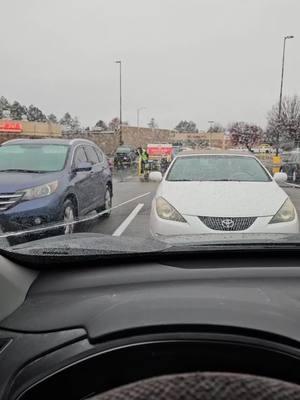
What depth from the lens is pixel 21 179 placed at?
203 inches

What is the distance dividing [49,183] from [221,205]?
2.04m

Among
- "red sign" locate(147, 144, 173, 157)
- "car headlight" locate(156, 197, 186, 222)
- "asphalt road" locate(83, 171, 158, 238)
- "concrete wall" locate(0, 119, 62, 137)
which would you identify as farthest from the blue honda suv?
"concrete wall" locate(0, 119, 62, 137)

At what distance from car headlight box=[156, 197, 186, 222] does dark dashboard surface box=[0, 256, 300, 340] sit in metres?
2.69

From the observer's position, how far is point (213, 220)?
4.65 m

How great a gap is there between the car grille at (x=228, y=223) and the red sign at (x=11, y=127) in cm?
5052

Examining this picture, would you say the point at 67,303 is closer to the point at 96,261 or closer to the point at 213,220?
the point at 96,261

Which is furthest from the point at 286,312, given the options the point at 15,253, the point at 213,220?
the point at 213,220

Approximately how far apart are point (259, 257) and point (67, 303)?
0.95m

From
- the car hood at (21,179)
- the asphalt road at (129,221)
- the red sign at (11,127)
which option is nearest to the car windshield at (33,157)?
the car hood at (21,179)

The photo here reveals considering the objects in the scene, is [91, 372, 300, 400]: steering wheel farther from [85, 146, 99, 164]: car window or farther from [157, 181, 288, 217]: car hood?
[85, 146, 99, 164]: car window

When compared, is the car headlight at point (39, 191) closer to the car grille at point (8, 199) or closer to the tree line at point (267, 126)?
the car grille at point (8, 199)

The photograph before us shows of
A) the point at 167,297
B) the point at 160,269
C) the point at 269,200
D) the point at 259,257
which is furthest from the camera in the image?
the point at 269,200

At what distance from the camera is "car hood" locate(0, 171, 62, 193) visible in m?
4.77

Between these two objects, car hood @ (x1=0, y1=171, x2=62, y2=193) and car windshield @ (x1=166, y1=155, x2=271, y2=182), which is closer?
car hood @ (x1=0, y1=171, x2=62, y2=193)
